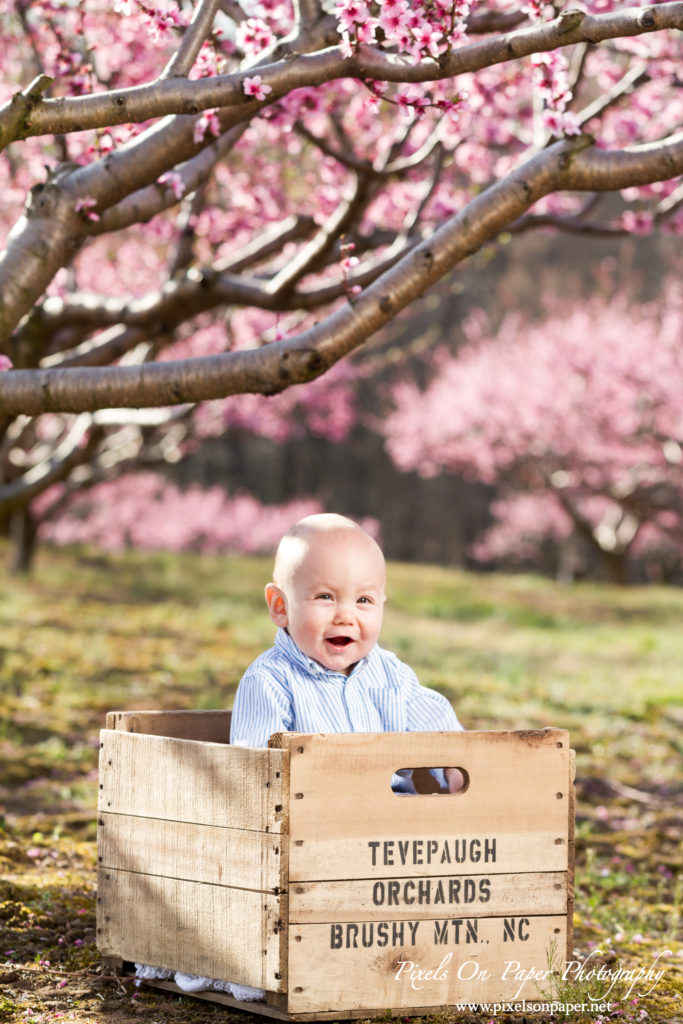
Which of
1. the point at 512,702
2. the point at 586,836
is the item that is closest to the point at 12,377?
the point at 586,836

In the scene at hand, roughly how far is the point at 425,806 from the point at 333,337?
1582 mm

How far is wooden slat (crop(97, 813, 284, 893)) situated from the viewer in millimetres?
2512

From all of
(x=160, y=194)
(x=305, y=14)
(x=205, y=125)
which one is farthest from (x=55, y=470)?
(x=305, y=14)

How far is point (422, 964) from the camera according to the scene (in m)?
2.61

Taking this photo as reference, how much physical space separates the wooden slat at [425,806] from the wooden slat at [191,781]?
0.08 m

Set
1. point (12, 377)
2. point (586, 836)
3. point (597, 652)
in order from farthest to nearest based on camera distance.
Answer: point (597, 652)
point (586, 836)
point (12, 377)

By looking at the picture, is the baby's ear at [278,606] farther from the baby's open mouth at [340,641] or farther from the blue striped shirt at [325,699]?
the baby's open mouth at [340,641]

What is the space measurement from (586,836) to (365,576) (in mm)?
2874

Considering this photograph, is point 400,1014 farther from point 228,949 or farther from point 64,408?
point 64,408

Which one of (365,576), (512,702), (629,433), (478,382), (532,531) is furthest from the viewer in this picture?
(532,531)

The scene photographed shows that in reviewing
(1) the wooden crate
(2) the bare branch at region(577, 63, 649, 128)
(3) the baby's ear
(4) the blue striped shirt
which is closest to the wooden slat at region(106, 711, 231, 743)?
(1) the wooden crate

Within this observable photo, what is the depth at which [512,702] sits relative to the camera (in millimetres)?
8148

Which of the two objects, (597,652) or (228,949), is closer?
(228,949)

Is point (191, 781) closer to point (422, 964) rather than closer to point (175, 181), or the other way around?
point (422, 964)
